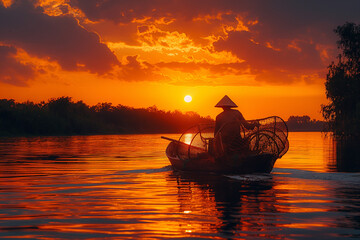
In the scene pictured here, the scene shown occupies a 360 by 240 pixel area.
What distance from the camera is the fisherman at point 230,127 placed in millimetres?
18234

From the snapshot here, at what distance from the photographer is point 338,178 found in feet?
54.7

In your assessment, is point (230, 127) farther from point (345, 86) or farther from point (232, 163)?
point (345, 86)

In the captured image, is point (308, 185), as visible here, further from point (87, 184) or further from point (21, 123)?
point (21, 123)

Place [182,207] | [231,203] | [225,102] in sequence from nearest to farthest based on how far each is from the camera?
[182,207], [231,203], [225,102]

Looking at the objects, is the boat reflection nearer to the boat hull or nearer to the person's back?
the boat hull

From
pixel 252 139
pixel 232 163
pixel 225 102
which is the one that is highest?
pixel 225 102

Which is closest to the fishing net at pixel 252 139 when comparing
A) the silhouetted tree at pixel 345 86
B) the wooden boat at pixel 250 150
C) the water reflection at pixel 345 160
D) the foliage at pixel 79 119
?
the wooden boat at pixel 250 150

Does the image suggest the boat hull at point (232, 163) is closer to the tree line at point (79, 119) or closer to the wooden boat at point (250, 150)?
the wooden boat at point (250, 150)

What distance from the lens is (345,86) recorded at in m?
50.4

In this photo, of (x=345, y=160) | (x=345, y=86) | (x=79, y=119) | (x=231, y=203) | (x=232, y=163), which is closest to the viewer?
(x=231, y=203)

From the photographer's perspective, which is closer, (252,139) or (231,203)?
(231,203)

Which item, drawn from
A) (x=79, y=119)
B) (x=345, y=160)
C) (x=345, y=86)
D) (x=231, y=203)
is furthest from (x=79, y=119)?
(x=231, y=203)

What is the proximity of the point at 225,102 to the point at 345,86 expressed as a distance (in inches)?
1376

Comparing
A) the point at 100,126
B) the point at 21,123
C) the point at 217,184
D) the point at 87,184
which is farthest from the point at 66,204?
the point at 100,126
